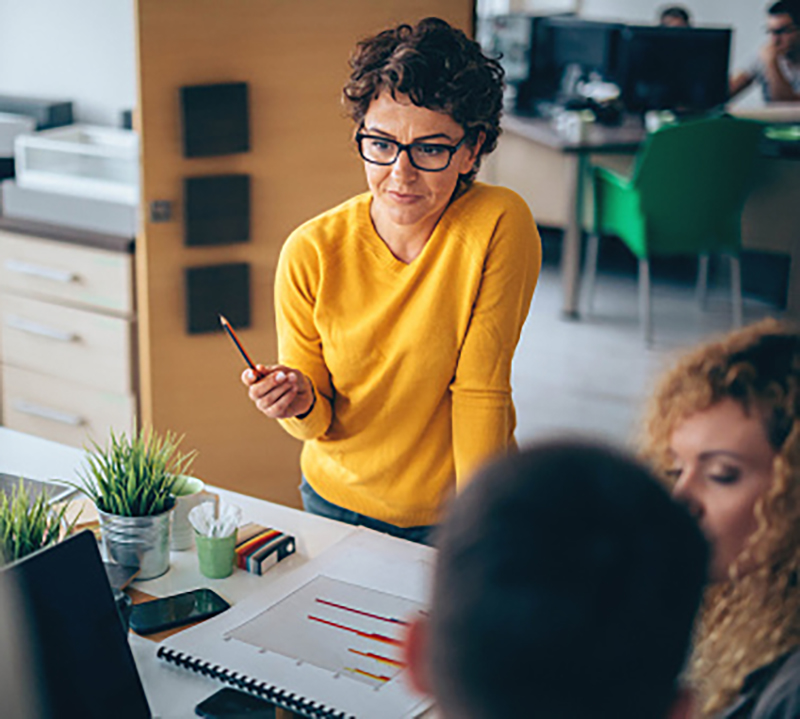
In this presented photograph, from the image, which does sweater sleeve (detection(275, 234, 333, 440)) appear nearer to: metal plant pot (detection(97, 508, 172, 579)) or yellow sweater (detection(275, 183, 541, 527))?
yellow sweater (detection(275, 183, 541, 527))

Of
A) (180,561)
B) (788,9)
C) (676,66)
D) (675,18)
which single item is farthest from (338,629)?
(675,18)

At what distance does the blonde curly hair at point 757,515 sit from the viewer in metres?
1.03

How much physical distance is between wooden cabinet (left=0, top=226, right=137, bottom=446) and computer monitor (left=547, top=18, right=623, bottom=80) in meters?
3.55

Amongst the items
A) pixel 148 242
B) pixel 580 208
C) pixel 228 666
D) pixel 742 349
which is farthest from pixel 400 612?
pixel 580 208

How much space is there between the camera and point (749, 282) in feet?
18.2

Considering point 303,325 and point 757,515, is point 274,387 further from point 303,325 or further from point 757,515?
point 757,515

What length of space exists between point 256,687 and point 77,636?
0.21 metres

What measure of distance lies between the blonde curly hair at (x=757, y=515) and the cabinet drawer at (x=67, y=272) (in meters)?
1.99

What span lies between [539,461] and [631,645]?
0.34 ft

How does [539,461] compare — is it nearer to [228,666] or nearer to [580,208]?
[228,666]

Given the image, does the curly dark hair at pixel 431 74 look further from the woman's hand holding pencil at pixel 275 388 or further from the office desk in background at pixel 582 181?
the office desk in background at pixel 582 181

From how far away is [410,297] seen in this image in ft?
5.53

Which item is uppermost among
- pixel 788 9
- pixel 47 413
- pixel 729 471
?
pixel 788 9

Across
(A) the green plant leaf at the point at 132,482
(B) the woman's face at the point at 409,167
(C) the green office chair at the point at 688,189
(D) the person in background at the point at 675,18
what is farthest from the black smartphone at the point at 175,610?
(D) the person in background at the point at 675,18
